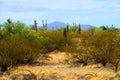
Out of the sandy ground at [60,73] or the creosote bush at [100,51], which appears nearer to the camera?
the sandy ground at [60,73]

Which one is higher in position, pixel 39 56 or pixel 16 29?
pixel 16 29

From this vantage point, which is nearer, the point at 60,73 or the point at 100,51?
the point at 60,73

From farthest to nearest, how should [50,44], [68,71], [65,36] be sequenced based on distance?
[65,36] → [50,44] → [68,71]

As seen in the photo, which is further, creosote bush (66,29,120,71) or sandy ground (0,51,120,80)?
creosote bush (66,29,120,71)

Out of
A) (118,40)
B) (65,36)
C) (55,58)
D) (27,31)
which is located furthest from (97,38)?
(65,36)

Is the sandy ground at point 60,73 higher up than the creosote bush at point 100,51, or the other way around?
the creosote bush at point 100,51

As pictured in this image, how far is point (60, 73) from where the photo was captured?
15586 millimetres

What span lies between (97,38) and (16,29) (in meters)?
5.37

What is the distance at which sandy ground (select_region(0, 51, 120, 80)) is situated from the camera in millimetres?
15008

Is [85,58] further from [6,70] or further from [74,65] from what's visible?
[6,70]

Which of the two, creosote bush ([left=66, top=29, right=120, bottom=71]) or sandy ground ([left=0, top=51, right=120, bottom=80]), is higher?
creosote bush ([left=66, top=29, right=120, bottom=71])

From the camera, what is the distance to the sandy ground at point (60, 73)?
15.0m

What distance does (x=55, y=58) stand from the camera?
2016 cm

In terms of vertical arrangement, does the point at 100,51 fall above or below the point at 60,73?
above
